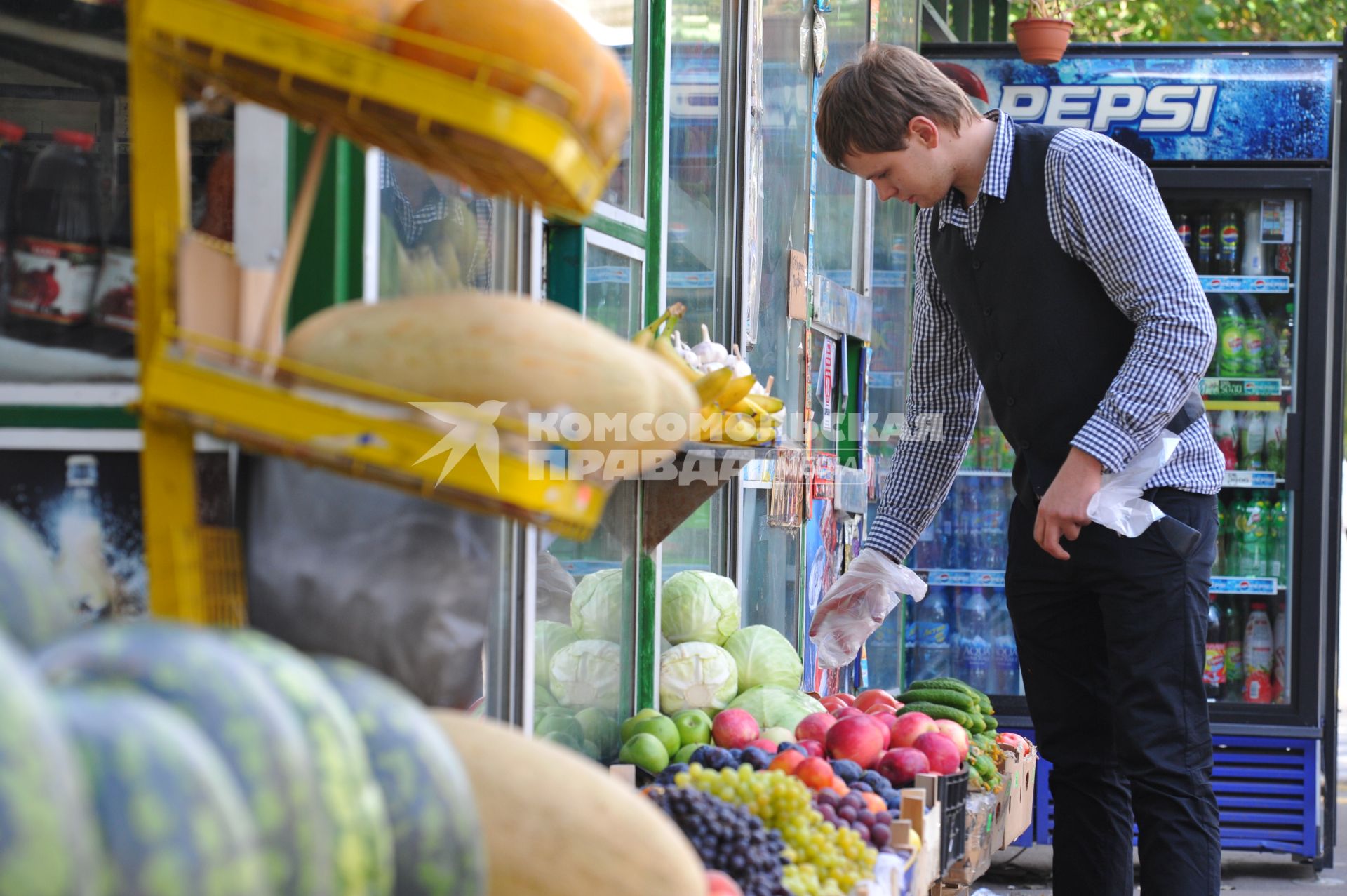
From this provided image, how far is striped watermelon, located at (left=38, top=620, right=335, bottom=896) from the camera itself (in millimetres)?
950

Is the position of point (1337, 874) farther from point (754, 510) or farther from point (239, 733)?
point (239, 733)

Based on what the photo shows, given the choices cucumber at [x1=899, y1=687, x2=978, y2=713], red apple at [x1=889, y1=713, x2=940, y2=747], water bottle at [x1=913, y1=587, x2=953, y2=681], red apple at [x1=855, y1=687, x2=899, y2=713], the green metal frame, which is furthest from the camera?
water bottle at [x1=913, y1=587, x2=953, y2=681]

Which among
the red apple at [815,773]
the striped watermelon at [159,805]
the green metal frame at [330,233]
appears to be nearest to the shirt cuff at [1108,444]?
the red apple at [815,773]

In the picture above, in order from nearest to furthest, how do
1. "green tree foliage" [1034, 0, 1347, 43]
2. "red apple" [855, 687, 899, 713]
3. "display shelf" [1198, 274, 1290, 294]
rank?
"red apple" [855, 687, 899, 713] → "display shelf" [1198, 274, 1290, 294] → "green tree foliage" [1034, 0, 1347, 43]

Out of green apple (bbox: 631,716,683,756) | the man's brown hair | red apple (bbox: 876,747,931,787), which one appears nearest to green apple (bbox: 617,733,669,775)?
green apple (bbox: 631,716,683,756)

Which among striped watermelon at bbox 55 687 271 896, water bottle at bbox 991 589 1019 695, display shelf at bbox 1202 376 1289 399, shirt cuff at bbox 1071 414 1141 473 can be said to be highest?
display shelf at bbox 1202 376 1289 399

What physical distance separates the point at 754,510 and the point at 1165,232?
1.82m

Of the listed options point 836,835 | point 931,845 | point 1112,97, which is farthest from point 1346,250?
point 836,835

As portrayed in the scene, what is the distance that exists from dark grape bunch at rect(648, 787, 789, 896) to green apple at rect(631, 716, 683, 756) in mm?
875

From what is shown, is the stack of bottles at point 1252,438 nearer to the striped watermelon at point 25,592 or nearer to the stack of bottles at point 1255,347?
the stack of bottles at point 1255,347

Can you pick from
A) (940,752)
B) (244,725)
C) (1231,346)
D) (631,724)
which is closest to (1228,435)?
(1231,346)

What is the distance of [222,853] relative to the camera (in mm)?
855

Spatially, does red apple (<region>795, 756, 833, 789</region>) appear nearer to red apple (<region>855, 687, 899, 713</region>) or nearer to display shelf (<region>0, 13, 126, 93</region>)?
red apple (<region>855, 687, 899, 713</region>)

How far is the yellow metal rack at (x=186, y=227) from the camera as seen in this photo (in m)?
1.25
